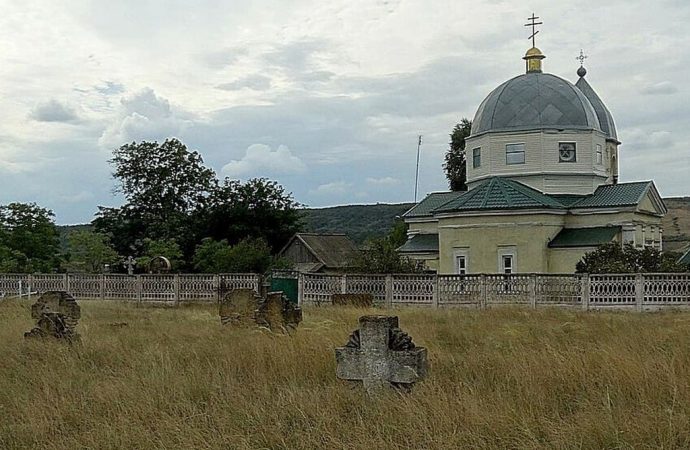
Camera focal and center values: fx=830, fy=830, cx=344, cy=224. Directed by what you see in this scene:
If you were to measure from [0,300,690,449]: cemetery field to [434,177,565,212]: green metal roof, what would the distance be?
23710 mm

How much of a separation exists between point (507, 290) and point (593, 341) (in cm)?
1373

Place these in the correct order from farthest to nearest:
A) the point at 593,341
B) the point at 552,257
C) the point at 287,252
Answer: the point at 287,252 → the point at 552,257 → the point at 593,341

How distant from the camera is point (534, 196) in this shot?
3638cm

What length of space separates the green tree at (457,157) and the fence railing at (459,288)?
1368 inches

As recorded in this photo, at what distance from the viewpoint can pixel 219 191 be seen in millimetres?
55750

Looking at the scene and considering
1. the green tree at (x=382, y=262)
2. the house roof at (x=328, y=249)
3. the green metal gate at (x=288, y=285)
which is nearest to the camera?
the green metal gate at (x=288, y=285)

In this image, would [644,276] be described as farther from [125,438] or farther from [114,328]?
[125,438]

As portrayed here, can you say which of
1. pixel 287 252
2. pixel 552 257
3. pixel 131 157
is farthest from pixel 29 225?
pixel 552 257

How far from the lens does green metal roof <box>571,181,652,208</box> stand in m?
36.9

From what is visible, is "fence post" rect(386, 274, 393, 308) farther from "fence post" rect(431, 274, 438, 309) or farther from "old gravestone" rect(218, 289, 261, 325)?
"old gravestone" rect(218, 289, 261, 325)

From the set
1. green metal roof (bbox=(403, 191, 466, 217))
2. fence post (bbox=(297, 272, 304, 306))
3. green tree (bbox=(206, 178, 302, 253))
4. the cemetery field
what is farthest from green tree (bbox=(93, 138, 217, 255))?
the cemetery field

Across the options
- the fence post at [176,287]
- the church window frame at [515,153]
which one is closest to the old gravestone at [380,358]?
the fence post at [176,287]

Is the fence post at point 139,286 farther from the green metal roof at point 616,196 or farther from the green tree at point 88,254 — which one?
the green metal roof at point 616,196

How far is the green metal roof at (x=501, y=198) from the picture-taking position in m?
35.5
